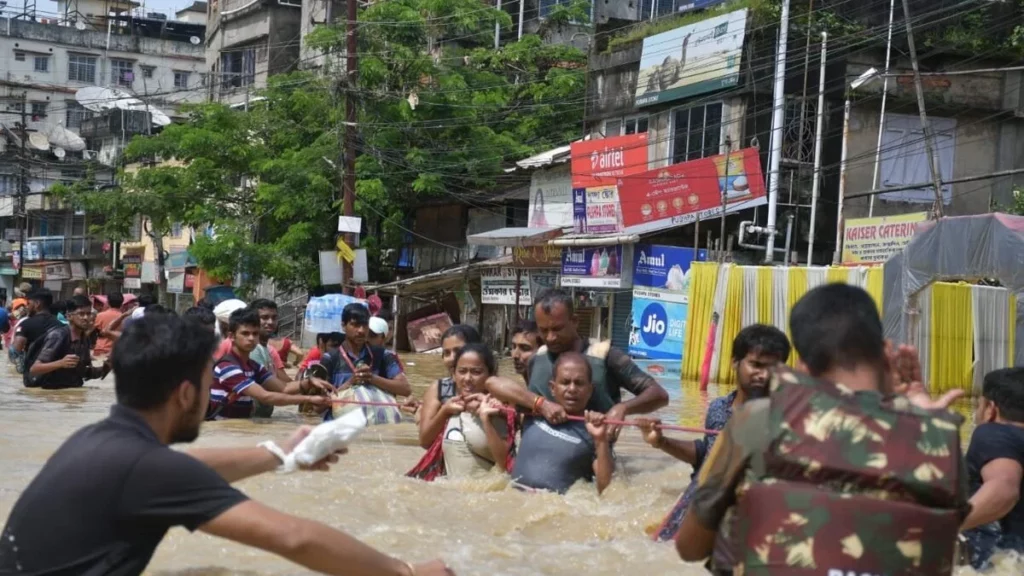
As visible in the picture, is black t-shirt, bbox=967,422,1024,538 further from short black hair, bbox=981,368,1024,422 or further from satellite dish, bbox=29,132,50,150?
satellite dish, bbox=29,132,50,150

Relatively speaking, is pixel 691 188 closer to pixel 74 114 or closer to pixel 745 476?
pixel 745 476

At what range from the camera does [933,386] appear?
21406 millimetres

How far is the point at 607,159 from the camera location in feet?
94.6

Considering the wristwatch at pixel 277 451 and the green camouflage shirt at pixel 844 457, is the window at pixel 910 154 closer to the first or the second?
the wristwatch at pixel 277 451

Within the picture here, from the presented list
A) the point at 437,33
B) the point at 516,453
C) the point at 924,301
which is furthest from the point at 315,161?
the point at 516,453

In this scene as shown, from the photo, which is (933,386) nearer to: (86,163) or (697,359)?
(697,359)

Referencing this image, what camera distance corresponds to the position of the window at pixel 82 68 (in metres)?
63.9

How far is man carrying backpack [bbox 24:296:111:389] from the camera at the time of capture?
13992mm

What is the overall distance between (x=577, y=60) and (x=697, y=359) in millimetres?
13848

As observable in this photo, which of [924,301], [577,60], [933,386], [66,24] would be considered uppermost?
[66,24]

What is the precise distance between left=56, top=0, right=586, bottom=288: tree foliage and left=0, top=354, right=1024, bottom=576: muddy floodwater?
72.8ft

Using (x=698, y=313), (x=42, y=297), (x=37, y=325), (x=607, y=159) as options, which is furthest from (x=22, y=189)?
(x=37, y=325)

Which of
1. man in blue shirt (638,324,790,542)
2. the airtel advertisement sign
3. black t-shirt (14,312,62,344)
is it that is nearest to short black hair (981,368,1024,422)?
man in blue shirt (638,324,790,542)

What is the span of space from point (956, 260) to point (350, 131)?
14.4m
